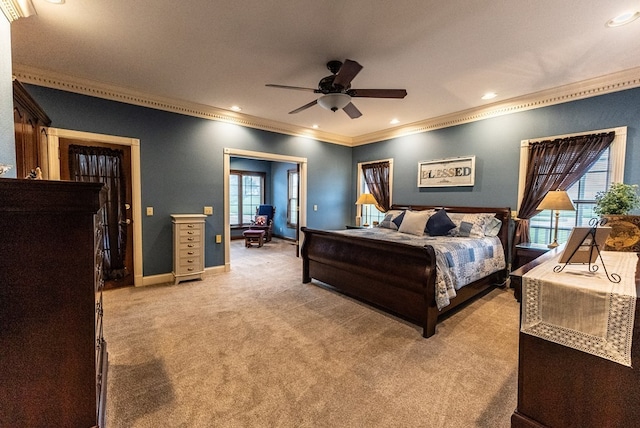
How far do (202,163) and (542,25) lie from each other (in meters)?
4.42

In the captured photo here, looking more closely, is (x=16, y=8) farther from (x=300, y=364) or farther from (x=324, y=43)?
(x=300, y=364)

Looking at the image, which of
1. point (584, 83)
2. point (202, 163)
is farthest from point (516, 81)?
point (202, 163)

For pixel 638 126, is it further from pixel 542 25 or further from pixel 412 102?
pixel 412 102

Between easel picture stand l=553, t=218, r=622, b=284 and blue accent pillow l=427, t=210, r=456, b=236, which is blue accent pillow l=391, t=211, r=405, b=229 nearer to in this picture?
blue accent pillow l=427, t=210, r=456, b=236

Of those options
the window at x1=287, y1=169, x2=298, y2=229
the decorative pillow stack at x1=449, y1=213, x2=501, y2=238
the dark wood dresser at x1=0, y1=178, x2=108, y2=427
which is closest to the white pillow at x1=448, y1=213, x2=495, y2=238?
the decorative pillow stack at x1=449, y1=213, x2=501, y2=238

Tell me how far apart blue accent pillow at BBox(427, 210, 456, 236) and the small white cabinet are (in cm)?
348

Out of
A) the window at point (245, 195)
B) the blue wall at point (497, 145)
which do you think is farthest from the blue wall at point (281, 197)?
the blue wall at point (497, 145)

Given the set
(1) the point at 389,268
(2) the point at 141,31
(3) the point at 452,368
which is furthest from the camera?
(1) the point at 389,268

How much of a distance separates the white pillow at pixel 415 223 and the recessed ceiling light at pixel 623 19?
104 inches

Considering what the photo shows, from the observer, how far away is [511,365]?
6.87 ft

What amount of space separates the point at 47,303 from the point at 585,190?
5121mm

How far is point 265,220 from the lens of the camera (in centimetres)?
771

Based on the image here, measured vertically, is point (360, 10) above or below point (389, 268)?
above

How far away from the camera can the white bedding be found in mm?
2576
